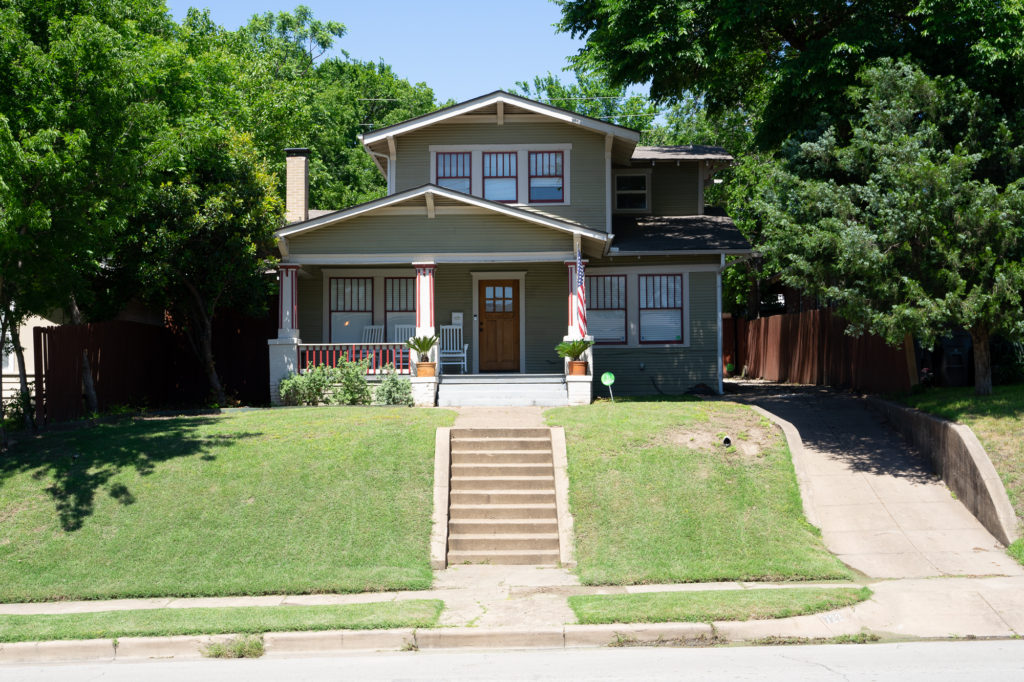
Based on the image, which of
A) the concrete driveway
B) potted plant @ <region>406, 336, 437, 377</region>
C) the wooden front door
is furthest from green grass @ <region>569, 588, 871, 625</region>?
the wooden front door

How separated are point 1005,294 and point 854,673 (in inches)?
335

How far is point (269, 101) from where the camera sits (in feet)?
Result: 107

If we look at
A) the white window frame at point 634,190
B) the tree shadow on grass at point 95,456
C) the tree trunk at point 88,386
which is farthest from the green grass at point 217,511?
the white window frame at point 634,190

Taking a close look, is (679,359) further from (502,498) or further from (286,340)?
(502,498)

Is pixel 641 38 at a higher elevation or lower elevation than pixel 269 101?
lower

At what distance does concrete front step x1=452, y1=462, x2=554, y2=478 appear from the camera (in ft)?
43.7

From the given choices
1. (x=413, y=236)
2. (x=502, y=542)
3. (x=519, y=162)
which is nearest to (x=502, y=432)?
(x=502, y=542)

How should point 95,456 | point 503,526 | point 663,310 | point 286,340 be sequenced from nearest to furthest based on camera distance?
point 503,526, point 95,456, point 286,340, point 663,310

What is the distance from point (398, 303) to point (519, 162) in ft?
15.6

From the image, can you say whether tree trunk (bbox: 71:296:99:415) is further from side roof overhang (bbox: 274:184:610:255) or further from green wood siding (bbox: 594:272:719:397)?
green wood siding (bbox: 594:272:719:397)

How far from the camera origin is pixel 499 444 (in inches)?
559

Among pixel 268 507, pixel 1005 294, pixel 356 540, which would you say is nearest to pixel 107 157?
pixel 268 507

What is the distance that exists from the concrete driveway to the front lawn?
67 cm

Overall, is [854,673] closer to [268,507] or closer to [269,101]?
[268,507]
